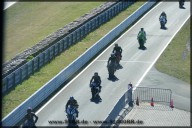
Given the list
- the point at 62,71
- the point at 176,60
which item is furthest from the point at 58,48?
the point at 176,60

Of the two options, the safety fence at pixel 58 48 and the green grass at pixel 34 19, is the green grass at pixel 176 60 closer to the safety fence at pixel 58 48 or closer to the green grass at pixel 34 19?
the safety fence at pixel 58 48

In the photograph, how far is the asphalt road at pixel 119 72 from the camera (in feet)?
98.5

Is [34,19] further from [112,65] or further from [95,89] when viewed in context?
[95,89]

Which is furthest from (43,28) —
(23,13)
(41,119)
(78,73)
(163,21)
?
(41,119)

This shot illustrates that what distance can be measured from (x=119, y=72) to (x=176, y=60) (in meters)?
5.64

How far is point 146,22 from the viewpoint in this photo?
52.9 m

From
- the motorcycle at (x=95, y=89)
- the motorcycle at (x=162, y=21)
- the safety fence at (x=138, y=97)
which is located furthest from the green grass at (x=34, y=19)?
the safety fence at (x=138, y=97)

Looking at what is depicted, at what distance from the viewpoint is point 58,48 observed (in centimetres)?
4194

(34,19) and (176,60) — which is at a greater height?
(176,60)

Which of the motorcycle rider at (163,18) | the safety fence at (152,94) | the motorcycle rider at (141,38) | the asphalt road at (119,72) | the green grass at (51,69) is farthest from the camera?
the motorcycle rider at (163,18)

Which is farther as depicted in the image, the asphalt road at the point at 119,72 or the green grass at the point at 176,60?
the green grass at the point at 176,60

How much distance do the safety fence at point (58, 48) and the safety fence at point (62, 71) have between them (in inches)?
3.4

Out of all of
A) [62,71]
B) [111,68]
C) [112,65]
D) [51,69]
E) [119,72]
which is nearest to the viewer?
[62,71]

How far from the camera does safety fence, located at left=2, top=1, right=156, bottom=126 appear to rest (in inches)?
1110
